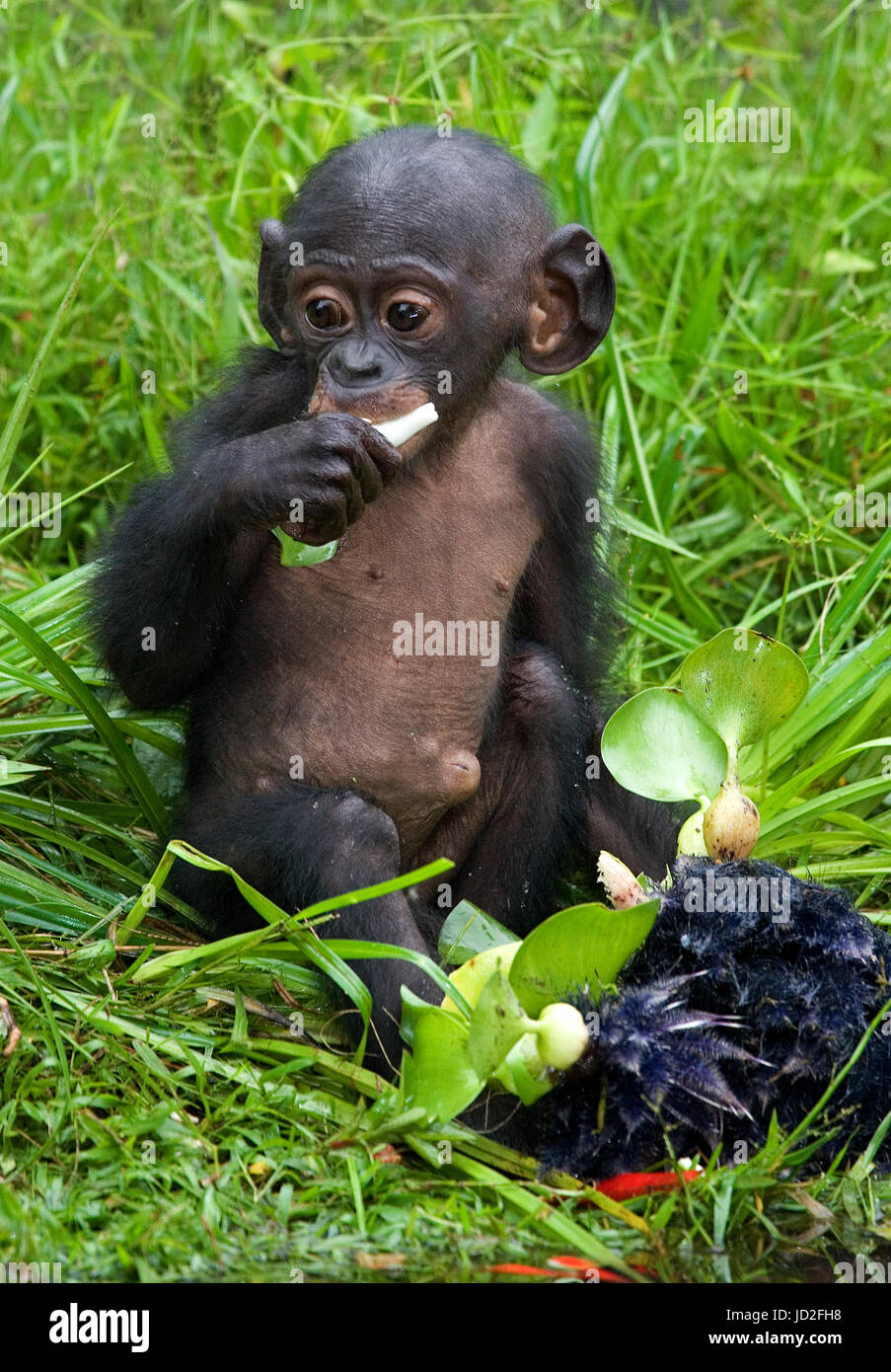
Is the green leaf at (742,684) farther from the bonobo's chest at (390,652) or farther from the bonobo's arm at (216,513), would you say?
the bonobo's arm at (216,513)

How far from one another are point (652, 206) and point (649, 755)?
127 inches

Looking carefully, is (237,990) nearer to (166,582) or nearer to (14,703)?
(166,582)

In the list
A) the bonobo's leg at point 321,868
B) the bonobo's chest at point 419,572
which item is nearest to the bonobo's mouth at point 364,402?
the bonobo's chest at point 419,572

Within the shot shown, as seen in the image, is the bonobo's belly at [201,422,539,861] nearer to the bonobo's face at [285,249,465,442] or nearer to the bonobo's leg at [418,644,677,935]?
the bonobo's leg at [418,644,677,935]

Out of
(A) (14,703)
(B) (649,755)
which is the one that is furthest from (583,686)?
(A) (14,703)

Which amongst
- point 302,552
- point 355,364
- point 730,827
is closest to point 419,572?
point 302,552

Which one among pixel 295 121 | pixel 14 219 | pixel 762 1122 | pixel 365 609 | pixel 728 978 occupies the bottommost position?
pixel 762 1122

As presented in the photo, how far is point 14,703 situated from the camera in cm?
473

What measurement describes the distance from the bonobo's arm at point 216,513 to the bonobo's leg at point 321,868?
419mm

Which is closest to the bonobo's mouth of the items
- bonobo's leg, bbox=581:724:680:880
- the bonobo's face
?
the bonobo's face

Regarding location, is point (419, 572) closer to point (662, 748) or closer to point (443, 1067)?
point (662, 748)

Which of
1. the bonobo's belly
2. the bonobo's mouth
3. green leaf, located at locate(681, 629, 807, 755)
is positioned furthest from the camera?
the bonobo's belly

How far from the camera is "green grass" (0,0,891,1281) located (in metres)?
3.18

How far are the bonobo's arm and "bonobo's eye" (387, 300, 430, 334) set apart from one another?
1.10 ft
